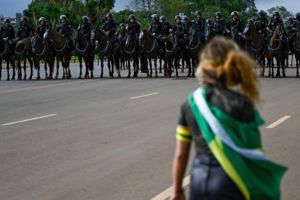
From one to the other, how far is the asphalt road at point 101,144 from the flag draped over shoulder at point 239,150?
111 inches

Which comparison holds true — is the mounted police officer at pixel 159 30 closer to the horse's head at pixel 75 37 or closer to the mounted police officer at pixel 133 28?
the mounted police officer at pixel 133 28

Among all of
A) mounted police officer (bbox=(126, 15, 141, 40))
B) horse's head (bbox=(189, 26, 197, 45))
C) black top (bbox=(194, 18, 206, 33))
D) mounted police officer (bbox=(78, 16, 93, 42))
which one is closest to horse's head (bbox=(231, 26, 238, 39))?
black top (bbox=(194, 18, 206, 33))

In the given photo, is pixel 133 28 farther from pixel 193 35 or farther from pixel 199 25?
pixel 199 25

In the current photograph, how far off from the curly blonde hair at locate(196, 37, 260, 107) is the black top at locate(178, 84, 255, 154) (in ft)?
0.20

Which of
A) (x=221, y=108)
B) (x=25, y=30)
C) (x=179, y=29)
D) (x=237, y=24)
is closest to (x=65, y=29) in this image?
(x=25, y=30)

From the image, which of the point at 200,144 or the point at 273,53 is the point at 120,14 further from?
the point at 200,144

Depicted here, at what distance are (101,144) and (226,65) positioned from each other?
590cm

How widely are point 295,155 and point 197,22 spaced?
19592mm

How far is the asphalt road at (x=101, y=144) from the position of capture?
6152mm

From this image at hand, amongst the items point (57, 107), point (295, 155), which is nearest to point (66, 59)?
point (57, 107)

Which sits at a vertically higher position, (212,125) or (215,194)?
(212,125)

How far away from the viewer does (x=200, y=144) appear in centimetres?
311

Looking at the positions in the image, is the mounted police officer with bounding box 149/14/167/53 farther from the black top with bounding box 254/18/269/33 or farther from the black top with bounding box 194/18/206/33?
the black top with bounding box 254/18/269/33

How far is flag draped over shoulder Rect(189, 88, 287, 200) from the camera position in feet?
9.74
